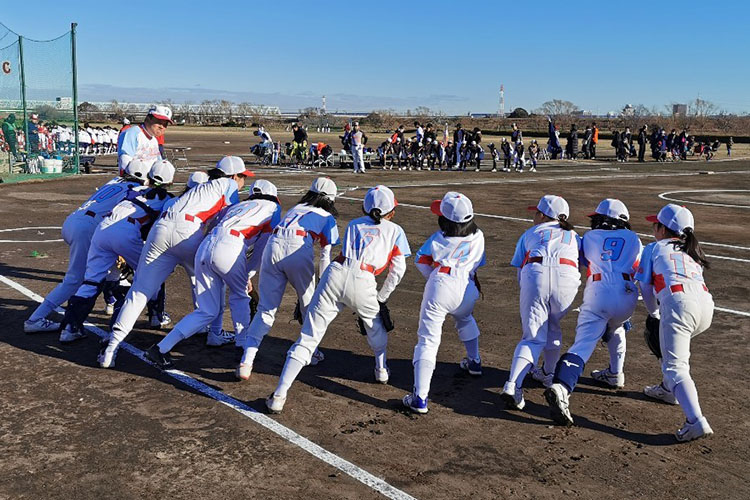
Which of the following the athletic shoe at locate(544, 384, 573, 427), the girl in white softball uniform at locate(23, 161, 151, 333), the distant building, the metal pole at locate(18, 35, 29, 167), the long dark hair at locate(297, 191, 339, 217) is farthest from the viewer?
the distant building

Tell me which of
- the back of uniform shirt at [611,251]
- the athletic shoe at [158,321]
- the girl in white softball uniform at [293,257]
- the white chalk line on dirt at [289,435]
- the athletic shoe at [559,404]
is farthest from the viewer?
the athletic shoe at [158,321]

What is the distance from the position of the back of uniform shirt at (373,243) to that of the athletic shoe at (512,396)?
4.84 feet

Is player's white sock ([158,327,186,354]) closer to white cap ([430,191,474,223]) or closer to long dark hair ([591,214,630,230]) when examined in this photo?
white cap ([430,191,474,223])

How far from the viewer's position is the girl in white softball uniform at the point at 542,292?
5.87 meters

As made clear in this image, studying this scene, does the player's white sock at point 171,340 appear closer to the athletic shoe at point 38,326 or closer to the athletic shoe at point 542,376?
the athletic shoe at point 38,326

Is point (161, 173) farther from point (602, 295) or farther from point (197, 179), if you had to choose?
point (602, 295)

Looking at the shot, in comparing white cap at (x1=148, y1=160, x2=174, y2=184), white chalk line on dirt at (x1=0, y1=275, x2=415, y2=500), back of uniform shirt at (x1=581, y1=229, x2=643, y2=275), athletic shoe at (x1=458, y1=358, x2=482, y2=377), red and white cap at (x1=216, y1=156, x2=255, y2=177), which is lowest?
white chalk line on dirt at (x1=0, y1=275, x2=415, y2=500)

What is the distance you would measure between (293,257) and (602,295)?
9.12ft

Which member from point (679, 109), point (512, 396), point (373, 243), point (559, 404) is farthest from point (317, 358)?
point (679, 109)

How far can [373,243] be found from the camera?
6020mm

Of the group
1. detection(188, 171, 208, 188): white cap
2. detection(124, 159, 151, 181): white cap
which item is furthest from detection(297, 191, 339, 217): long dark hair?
detection(124, 159, 151, 181): white cap

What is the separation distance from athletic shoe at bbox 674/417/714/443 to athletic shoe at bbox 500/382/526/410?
1.24 m

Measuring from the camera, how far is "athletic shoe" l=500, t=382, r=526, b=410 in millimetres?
5801

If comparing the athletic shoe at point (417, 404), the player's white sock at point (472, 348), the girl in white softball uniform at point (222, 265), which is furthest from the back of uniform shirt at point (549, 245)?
the girl in white softball uniform at point (222, 265)
